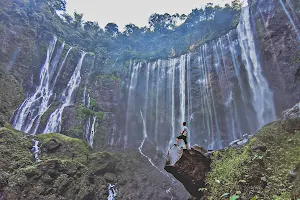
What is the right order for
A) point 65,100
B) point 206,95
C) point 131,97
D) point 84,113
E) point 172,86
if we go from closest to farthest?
point 84,113 < point 65,100 < point 206,95 < point 172,86 < point 131,97

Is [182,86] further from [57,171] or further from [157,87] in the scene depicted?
[57,171]

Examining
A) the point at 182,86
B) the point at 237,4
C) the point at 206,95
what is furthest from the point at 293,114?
the point at 237,4

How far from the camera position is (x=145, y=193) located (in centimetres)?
1252

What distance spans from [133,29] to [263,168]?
31.2 metres

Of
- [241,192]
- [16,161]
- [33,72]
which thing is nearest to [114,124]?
[33,72]

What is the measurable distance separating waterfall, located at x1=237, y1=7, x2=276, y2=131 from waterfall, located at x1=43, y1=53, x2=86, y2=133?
14441 millimetres

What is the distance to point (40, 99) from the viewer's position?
17703 millimetres

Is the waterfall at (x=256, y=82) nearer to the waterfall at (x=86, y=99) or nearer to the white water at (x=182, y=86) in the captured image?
the white water at (x=182, y=86)

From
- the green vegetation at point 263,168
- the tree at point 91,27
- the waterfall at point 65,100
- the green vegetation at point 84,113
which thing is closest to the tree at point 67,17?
Answer: the tree at point 91,27

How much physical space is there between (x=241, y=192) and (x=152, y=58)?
20527 millimetres

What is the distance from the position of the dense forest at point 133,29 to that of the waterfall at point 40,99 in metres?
2.83

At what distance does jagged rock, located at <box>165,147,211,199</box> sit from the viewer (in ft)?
20.1

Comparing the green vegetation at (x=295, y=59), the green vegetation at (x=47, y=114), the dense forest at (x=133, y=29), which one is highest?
the dense forest at (x=133, y=29)

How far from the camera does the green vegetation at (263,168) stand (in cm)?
442
